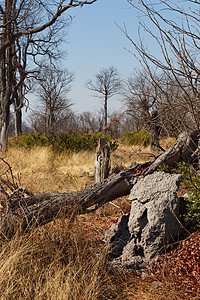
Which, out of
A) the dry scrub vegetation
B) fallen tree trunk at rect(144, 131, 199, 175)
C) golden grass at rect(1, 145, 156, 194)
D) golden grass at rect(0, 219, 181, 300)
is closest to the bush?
golden grass at rect(1, 145, 156, 194)

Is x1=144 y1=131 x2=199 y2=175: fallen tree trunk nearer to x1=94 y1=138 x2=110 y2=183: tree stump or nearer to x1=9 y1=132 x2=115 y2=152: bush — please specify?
x1=94 y1=138 x2=110 y2=183: tree stump

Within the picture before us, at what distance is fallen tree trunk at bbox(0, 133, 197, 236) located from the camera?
11.4ft

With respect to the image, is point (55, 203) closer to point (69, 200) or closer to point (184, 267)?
point (69, 200)

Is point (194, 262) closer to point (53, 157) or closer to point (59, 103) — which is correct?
point (53, 157)

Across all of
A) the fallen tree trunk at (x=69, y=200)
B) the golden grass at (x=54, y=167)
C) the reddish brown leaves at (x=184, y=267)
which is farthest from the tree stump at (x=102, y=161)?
the reddish brown leaves at (x=184, y=267)

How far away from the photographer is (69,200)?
4.05 meters

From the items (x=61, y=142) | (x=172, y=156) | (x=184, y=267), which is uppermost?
(x=61, y=142)

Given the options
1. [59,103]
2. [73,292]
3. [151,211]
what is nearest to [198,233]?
[151,211]

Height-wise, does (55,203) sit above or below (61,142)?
below

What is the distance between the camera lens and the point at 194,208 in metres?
3.41

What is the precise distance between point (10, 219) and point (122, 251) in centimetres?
152

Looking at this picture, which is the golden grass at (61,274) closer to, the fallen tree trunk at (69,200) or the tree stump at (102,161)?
the fallen tree trunk at (69,200)

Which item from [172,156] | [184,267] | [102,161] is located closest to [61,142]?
[102,161]

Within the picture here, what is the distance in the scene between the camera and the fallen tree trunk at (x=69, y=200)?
3.46 metres
